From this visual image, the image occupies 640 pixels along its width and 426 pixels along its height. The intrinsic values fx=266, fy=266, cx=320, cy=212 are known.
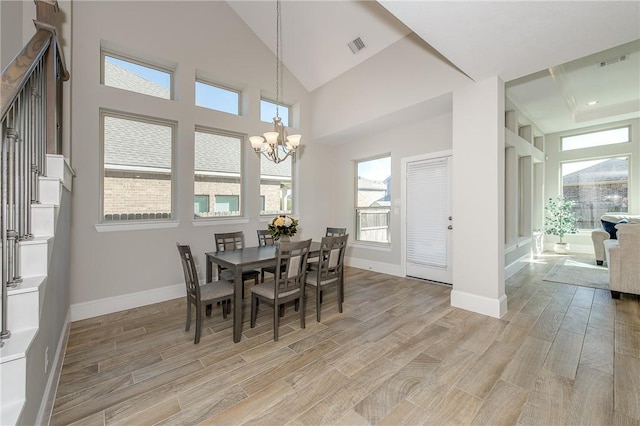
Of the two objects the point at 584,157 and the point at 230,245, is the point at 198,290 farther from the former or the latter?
the point at 584,157

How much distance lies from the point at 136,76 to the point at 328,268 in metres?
3.79

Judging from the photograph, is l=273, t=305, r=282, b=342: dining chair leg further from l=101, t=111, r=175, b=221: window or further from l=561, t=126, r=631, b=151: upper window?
l=561, t=126, r=631, b=151: upper window

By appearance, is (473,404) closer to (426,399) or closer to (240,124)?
(426,399)

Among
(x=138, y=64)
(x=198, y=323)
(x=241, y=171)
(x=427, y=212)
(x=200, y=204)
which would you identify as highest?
(x=138, y=64)

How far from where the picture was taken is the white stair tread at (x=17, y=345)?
1.11 m

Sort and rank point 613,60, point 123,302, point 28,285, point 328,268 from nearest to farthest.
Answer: point 28,285, point 328,268, point 123,302, point 613,60

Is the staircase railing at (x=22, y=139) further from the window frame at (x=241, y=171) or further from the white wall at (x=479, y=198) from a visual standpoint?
the white wall at (x=479, y=198)

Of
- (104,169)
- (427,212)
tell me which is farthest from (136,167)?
(427,212)

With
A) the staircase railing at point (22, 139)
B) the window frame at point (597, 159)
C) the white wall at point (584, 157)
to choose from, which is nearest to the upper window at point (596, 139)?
the white wall at point (584, 157)

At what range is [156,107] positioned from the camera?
3.75 m

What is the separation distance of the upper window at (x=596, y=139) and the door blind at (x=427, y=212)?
5.62m

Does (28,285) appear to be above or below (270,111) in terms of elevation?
below

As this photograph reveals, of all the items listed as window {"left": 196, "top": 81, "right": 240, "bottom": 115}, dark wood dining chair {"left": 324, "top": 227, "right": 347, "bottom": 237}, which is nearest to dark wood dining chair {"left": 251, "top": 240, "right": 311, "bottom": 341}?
dark wood dining chair {"left": 324, "top": 227, "right": 347, "bottom": 237}

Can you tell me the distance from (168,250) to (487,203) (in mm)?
4327
